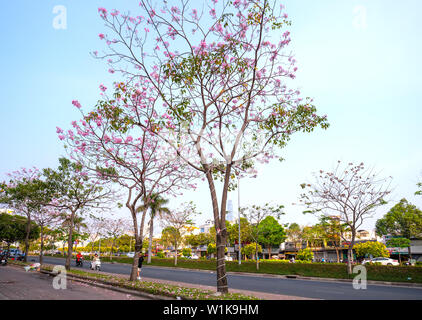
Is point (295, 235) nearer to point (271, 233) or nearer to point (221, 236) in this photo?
point (271, 233)

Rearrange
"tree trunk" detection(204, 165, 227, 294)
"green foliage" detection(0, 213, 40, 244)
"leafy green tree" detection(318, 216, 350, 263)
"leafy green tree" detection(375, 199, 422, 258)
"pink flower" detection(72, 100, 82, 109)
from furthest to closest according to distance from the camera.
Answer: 1. "green foliage" detection(0, 213, 40, 244)
2. "leafy green tree" detection(375, 199, 422, 258)
3. "leafy green tree" detection(318, 216, 350, 263)
4. "pink flower" detection(72, 100, 82, 109)
5. "tree trunk" detection(204, 165, 227, 294)

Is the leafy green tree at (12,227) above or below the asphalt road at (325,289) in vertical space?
above

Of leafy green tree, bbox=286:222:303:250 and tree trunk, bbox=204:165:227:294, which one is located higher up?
tree trunk, bbox=204:165:227:294

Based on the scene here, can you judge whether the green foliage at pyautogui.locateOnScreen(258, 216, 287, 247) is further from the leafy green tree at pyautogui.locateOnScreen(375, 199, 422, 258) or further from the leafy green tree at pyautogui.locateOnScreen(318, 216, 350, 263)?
the leafy green tree at pyautogui.locateOnScreen(318, 216, 350, 263)

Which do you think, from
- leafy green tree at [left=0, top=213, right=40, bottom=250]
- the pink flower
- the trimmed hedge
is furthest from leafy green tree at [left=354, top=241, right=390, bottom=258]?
leafy green tree at [left=0, top=213, right=40, bottom=250]

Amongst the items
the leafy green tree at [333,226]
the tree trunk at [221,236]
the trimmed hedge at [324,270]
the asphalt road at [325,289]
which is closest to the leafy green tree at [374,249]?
the leafy green tree at [333,226]

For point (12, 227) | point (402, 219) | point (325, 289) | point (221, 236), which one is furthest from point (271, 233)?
point (221, 236)

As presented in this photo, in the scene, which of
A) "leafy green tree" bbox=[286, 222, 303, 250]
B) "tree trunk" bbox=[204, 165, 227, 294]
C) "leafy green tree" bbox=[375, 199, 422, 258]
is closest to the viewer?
"tree trunk" bbox=[204, 165, 227, 294]

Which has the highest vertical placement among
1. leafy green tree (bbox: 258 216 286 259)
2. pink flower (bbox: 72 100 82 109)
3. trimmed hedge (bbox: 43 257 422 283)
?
pink flower (bbox: 72 100 82 109)

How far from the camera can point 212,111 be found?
11961 millimetres

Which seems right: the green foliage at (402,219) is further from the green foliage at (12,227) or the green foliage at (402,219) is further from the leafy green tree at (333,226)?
the green foliage at (12,227)
